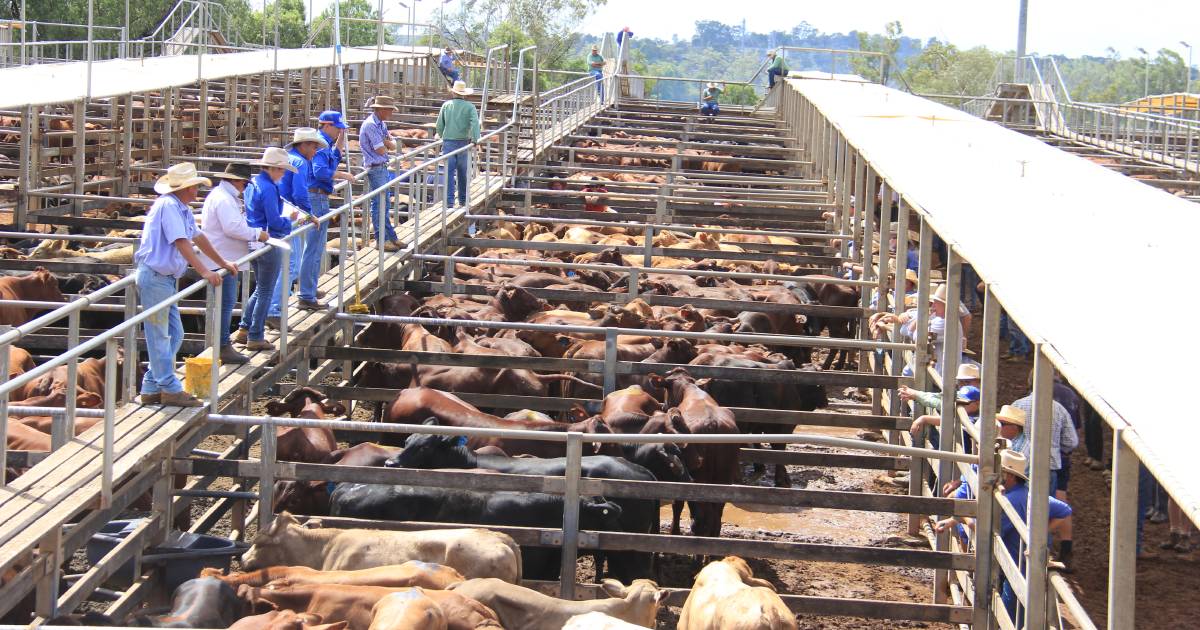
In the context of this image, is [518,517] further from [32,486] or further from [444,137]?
[444,137]

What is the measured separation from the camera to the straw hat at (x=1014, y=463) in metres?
8.94

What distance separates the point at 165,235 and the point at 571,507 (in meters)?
3.21

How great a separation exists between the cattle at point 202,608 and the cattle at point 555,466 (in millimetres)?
2273

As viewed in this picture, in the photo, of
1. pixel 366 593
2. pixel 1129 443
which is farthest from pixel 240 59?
pixel 1129 443

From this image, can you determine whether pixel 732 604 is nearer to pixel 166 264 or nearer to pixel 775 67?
pixel 166 264

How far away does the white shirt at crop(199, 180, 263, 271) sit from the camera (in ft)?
34.8

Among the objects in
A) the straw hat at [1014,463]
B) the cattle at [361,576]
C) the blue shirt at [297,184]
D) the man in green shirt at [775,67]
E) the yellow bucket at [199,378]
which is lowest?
the cattle at [361,576]

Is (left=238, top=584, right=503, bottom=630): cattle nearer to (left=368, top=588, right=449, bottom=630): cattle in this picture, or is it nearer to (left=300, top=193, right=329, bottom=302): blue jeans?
(left=368, top=588, right=449, bottom=630): cattle

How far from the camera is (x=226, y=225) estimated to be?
1059cm

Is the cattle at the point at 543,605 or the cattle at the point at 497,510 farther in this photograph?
the cattle at the point at 497,510

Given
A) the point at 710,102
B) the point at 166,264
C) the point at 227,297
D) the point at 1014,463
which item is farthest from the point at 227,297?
the point at 710,102

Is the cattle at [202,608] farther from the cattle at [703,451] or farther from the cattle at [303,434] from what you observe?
the cattle at [703,451]

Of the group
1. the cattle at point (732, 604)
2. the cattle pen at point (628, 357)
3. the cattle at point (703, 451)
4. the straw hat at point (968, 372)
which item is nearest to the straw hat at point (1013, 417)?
the cattle pen at point (628, 357)

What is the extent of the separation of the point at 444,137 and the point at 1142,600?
41.3 feet
